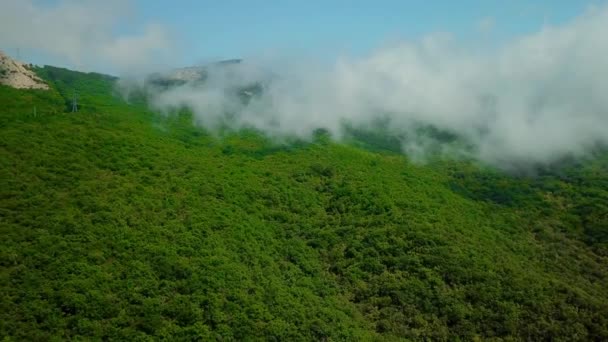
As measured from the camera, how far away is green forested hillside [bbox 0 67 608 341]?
37375mm

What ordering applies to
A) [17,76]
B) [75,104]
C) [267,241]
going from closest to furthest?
[267,241] → [75,104] → [17,76]

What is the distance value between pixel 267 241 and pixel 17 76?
42.4 meters

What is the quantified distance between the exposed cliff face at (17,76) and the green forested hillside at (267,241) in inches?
110

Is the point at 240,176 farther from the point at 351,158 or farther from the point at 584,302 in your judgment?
the point at 584,302

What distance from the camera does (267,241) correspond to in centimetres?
4912

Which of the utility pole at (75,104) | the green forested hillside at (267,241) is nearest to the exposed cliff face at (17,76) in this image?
the green forested hillside at (267,241)

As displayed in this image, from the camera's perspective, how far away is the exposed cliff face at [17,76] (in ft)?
212

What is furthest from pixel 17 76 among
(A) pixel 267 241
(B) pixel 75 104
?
(A) pixel 267 241

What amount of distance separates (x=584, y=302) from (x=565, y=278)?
4311 millimetres

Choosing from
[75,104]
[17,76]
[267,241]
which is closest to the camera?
[267,241]

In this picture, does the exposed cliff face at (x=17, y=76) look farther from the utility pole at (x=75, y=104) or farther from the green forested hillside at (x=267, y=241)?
the utility pole at (x=75, y=104)

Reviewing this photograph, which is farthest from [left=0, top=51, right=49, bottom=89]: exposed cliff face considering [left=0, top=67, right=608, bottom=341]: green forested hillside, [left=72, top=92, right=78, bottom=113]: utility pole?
[left=72, top=92, right=78, bottom=113]: utility pole

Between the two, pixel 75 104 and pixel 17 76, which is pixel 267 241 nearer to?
pixel 75 104

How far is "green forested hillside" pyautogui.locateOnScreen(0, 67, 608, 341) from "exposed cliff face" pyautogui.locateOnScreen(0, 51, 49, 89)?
2.79 meters
